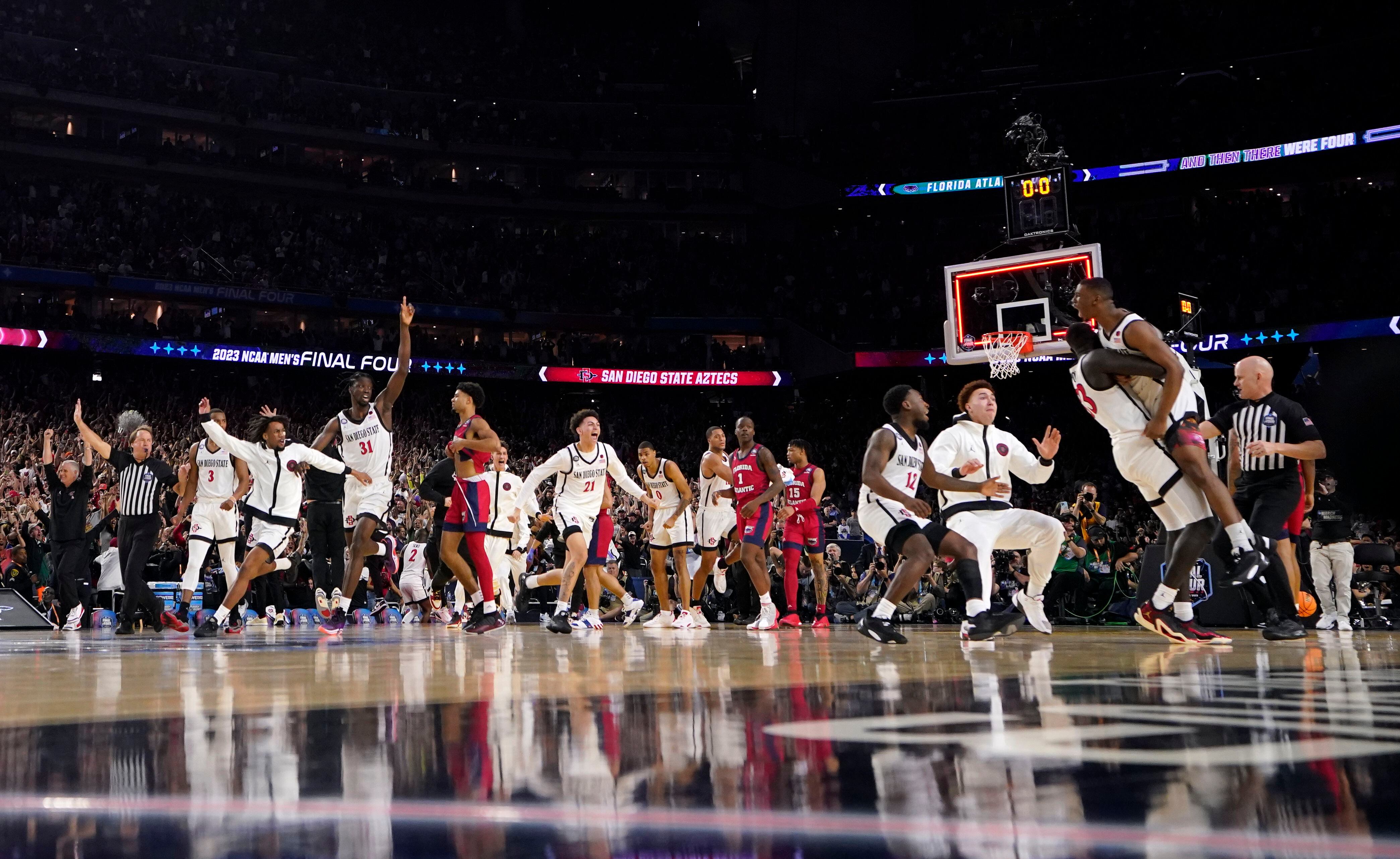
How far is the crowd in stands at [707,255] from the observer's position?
31.5m

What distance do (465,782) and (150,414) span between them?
32285 millimetres

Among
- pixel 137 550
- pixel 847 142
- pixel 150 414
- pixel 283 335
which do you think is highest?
pixel 847 142

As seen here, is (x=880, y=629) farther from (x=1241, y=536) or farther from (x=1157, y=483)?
(x=1241, y=536)

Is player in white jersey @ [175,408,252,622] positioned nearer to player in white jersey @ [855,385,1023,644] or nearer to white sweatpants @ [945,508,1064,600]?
player in white jersey @ [855,385,1023,644]

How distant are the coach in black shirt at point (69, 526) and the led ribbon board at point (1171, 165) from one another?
70.0 ft

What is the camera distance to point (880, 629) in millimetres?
7336

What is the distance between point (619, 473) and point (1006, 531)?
419cm

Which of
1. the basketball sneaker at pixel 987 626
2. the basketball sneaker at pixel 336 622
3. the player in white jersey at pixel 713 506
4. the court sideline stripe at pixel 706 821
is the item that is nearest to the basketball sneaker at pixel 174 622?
the basketball sneaker at pixel 336 622

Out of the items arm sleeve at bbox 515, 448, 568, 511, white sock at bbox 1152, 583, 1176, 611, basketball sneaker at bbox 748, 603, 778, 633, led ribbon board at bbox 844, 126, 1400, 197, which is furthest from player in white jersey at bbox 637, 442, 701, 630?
led ribbon board at bbox 844, 126, 1400, 197

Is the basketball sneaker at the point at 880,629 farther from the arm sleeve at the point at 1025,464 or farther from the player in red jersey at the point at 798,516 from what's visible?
the player in red jersey at the point at 798,516

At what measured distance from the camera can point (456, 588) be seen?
1523 cm

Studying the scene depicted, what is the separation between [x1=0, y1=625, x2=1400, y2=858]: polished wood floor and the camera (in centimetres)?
158

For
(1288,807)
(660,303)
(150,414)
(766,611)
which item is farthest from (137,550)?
(660,303)

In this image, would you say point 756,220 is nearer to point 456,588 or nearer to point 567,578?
point 456,588
